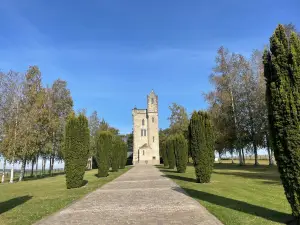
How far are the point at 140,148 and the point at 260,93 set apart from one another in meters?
35.1

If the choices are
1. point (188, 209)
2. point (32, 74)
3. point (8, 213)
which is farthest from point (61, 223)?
point (32, 74)

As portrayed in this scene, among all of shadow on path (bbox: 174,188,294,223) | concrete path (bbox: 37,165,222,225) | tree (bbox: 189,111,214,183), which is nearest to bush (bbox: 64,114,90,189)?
concrete path (bbox: 37,165,222,225)

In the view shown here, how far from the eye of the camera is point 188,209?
7793mm

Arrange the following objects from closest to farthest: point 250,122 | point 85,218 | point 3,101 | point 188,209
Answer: point 85,218
point 188,209
point 3,101
point 250,122

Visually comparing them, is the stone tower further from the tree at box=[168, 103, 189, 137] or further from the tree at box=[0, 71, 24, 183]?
the tree at box=[0, 71, 24, 183]

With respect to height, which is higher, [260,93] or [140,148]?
[260,93]

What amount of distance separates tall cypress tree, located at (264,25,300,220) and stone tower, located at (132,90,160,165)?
53732mm

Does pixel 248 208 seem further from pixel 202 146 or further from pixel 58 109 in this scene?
pixel 58 109

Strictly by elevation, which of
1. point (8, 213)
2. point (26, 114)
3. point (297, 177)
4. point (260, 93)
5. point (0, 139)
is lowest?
point (8, 213)

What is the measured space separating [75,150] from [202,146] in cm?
740

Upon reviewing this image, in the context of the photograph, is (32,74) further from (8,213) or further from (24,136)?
(8,213)

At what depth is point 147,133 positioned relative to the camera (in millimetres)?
62812

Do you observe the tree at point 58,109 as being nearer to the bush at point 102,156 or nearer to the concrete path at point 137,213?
the bush at point 102,156

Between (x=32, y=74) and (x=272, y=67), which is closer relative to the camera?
(x=272, y=67)
